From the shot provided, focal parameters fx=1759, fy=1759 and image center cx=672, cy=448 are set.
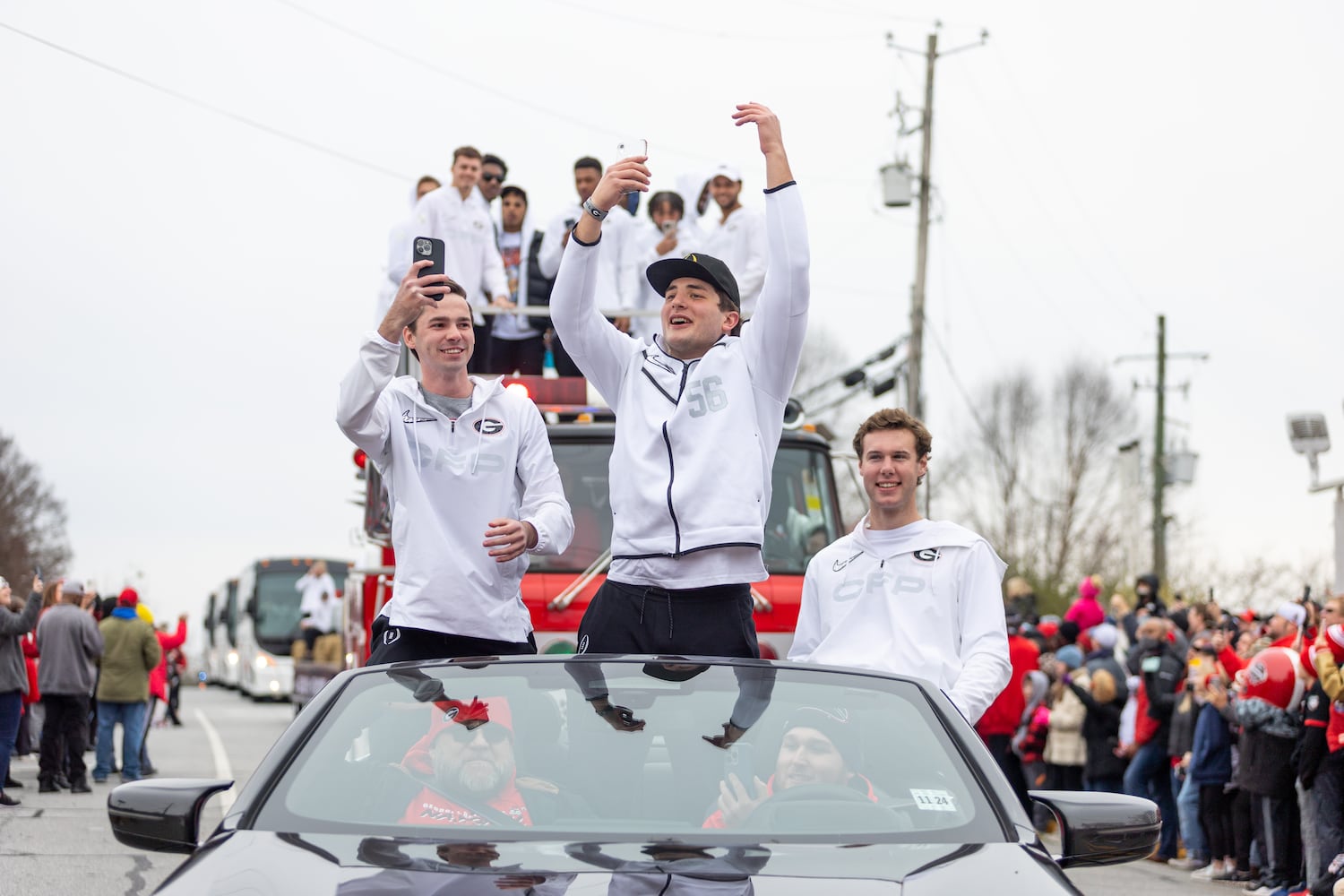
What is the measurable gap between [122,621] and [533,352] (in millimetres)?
8279

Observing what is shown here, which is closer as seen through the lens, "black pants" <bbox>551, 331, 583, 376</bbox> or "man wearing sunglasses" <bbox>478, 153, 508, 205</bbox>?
"black pants" <bbox>551, 331, 583, 376</bbox>

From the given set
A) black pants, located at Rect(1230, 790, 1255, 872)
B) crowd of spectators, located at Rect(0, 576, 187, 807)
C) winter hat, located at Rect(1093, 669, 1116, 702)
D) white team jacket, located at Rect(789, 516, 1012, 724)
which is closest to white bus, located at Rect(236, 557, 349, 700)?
crowd of spectators, located at Rect(0, 576, 187, 807)

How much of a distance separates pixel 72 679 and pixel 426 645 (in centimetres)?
1138

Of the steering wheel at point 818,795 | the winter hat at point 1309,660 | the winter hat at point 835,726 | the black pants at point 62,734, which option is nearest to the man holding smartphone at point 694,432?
the winter hat at point 835,726

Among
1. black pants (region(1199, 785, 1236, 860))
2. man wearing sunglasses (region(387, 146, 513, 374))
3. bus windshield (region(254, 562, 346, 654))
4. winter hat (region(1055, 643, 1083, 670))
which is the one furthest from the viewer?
bus windshield (region(254, 562, 346, 654))

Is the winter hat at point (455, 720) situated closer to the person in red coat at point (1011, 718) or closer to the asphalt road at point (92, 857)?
the asphalt road at point (92, 857)

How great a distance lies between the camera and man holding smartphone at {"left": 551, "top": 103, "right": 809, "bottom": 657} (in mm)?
5199

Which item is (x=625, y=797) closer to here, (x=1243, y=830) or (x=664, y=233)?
(x=664, y=233)

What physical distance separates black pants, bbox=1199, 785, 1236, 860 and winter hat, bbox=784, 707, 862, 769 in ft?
29.1

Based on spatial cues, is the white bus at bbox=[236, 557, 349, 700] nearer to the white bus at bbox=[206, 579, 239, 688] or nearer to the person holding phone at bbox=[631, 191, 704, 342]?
the white bus at bbox=[206, 579, 239, 688]

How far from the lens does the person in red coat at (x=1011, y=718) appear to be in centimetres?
1428

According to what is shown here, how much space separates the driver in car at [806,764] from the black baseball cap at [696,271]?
1831mm

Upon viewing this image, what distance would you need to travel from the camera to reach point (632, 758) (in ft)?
12.4

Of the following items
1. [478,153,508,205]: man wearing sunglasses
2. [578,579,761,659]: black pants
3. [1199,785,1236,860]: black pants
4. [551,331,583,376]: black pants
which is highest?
[478,153,508,205]: man wearing sunglasses
